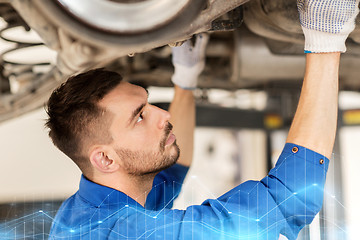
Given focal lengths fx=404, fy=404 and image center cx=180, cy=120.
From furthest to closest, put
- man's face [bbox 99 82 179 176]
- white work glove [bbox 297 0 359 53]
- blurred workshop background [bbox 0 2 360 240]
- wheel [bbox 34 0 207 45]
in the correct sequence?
blurred workshop background [bbox 0 2 360 240], man's face [bbox 99 82 179 176], white work glove [bbox 297 0 359 53], wheel [bbox 34 0 207 45]

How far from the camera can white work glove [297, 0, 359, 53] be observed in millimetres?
745

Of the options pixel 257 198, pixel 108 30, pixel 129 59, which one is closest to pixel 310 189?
pixel 257 198

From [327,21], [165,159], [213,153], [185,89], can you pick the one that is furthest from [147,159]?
[213,153]

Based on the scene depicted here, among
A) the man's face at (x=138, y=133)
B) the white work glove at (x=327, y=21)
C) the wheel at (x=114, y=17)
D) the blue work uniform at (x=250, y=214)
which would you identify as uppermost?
the white work glove at (x=327, y=21)

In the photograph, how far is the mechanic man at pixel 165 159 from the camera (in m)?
0.78

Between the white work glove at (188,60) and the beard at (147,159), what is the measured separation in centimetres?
30

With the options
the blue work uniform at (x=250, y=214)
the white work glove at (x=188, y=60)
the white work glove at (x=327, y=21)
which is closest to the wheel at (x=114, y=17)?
the white work glove at (x=327, y=21)

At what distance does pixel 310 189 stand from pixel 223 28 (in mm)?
360

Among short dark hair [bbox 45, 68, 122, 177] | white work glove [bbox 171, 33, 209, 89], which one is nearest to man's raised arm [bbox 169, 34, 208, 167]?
white work glove [bbox 171, 33, 209, 89]

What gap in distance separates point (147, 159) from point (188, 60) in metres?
0.39

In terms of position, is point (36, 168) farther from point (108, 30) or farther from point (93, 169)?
Result: point (108, 30)

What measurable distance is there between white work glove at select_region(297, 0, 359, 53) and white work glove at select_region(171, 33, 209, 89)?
460 millimetres

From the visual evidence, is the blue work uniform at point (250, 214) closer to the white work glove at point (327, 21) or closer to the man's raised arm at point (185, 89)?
the white work glove at point (327, 21)

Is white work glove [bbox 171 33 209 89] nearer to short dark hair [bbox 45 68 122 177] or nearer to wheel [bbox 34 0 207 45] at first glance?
short dark hair [bbox 45 68 122 177]
